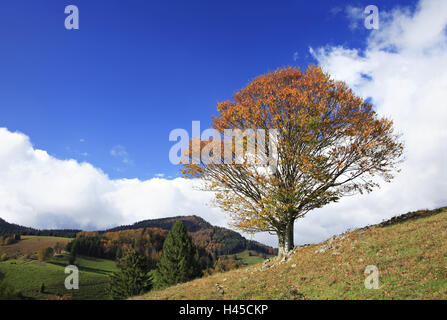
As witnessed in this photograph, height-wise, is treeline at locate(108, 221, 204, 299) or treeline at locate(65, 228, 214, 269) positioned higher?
treeline at locate(108, 221, 204, 299)

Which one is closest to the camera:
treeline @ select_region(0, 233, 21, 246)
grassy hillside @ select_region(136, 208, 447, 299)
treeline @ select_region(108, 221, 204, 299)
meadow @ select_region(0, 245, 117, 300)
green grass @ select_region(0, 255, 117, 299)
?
grassy hillside @ select_region(136, 208, 447, 299)

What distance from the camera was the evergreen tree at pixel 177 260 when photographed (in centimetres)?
5384

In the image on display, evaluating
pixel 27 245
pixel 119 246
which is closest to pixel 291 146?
pixel 119 246

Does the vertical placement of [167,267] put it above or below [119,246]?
above

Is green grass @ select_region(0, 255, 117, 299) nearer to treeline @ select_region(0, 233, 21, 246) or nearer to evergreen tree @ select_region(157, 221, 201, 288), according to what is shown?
evergreen tree @ select_region(157, 221, 201, 288)

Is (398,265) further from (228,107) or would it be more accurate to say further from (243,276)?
(228,107)

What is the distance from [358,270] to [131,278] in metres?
52.9

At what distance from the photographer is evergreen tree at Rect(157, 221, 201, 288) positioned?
5384cm

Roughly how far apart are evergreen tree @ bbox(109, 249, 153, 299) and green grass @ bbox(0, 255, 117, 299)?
36.9 meters

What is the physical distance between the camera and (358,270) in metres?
14.9

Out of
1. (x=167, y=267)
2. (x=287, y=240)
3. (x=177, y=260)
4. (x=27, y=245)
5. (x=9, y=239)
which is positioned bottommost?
(x=27, y=245)

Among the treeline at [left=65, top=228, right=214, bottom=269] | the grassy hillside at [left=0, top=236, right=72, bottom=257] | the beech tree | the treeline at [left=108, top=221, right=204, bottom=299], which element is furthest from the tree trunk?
the grassy hillside at [left=0, top=236, right=72, bottom=257]

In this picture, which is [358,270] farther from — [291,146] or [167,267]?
[167,267]

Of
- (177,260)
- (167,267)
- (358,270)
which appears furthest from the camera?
(177,260)
